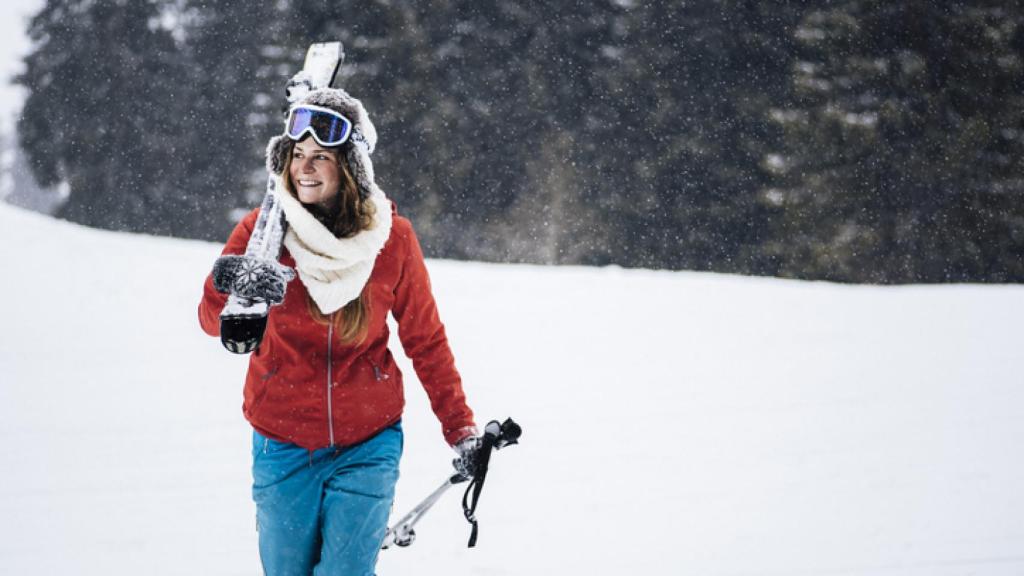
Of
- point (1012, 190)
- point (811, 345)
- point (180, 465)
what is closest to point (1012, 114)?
point (1012, 190)

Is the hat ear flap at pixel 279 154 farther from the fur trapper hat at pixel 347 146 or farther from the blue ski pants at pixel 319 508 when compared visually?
the blue ski pants at pixel 319 508

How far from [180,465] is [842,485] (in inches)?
158

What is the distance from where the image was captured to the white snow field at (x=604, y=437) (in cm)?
399

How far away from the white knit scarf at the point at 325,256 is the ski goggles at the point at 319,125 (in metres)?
0.16

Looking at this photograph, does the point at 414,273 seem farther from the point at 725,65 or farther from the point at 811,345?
the point at 725,65

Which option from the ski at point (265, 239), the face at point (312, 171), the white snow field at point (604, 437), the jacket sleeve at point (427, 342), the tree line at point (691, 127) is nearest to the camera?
the ski at point (265, 239)

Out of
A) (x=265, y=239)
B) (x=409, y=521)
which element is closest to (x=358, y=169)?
(x=265, y=239)

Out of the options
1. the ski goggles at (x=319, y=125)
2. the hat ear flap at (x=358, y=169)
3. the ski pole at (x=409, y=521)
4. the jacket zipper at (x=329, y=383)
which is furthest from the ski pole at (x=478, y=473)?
the ski goggles at (x=319, y=125)

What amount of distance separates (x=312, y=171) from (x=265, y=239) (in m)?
0.26

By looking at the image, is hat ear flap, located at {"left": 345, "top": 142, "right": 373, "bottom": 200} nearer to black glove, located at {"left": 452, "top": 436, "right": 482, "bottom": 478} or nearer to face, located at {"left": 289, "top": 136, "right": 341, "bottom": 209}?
face, located at {"left": 289, "top": 136, "right": 341, "bottom": 209}

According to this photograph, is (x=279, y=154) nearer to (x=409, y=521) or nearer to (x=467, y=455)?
(x=467, y=455)

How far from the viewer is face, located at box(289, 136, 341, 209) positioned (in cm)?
214

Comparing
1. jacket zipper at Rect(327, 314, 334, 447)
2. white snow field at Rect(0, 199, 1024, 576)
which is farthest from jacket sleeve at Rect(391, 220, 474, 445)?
white snow field at Rect(0, 199, 1024, 576)

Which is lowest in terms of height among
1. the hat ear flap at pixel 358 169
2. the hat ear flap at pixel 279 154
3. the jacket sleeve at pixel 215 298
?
the jacket sleeve at pixel 215 298
